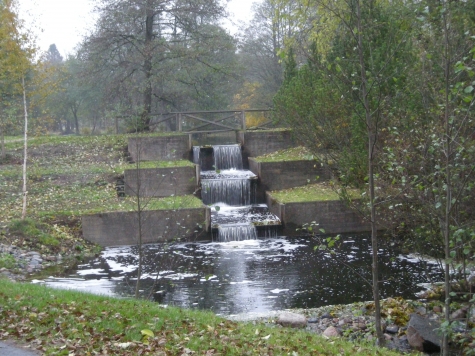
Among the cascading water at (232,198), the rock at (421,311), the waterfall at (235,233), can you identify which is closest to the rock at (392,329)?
the rock at (421,311)

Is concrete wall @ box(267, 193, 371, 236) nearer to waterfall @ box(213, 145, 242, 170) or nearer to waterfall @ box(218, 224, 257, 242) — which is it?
waterfall @ box(218, 224, 257, 242)

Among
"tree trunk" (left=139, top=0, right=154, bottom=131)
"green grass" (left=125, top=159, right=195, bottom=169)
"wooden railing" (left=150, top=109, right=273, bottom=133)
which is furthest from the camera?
"wooden railing" (left=150, top=109, right=273, bottom=133)

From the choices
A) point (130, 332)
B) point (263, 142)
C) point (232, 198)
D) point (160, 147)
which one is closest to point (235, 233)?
point (232, 198)

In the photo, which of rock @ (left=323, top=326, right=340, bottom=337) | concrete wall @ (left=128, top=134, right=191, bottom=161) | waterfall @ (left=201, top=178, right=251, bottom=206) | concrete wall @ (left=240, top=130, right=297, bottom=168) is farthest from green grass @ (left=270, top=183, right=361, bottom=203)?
rock @ (left=323, top=326, right=340, bottom=337)

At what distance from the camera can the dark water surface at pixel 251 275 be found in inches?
412

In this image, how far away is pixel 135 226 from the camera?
15.5 meters

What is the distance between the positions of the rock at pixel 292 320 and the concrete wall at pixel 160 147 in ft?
42.1

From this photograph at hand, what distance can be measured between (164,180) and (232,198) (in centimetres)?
237

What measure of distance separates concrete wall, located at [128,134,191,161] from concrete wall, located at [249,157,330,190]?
329cm

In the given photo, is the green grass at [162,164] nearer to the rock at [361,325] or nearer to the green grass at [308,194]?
the green grass at [308,194]

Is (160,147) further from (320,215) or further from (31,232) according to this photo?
(31,232)

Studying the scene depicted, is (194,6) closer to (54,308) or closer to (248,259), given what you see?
(248,259)

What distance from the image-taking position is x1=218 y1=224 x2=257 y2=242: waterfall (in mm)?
15875

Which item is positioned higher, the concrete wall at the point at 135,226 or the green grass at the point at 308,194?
the green grass at the point at 308,194
